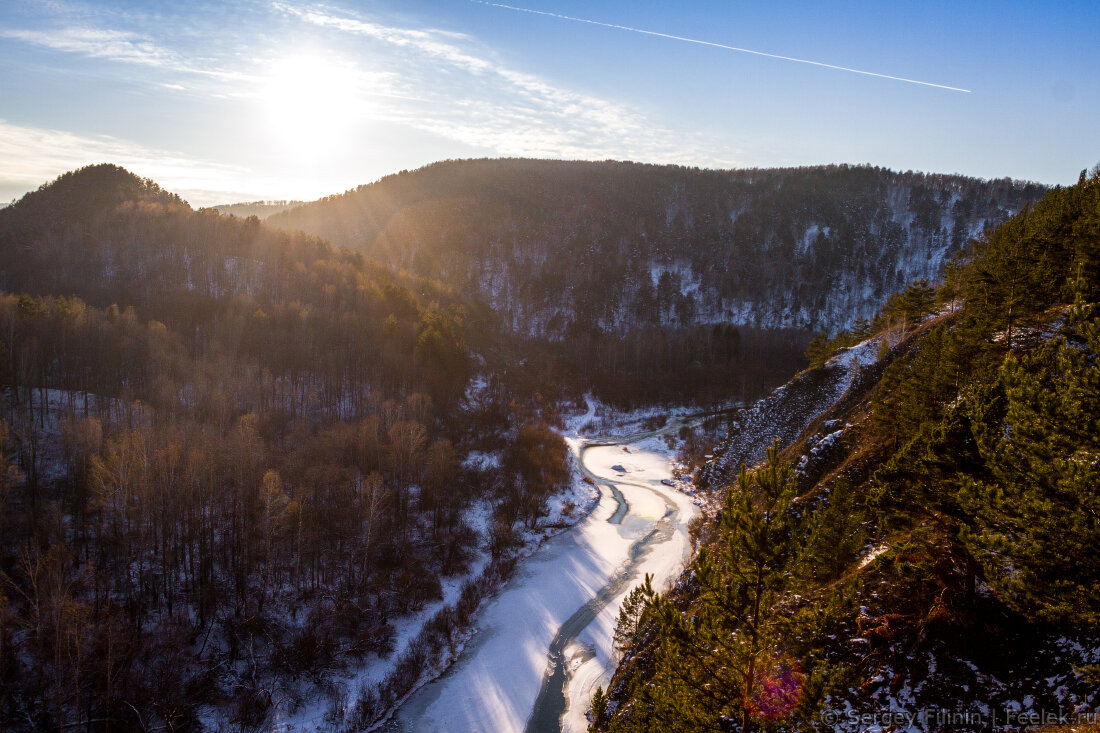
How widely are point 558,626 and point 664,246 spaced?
163309 mm

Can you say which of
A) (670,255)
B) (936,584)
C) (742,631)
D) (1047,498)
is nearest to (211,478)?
(742,631)

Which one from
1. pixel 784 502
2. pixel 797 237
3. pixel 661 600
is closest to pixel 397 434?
pixel 661 600

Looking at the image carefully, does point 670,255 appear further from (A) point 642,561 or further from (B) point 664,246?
(A) point 642,561

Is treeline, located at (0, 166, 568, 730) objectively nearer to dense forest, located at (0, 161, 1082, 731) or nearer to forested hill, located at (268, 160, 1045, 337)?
dense forest, located at (0, 161, 1082, 731)

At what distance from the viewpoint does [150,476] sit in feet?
107

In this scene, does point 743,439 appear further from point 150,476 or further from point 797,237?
point 797,237

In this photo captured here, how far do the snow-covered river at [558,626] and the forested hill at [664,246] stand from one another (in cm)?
9837

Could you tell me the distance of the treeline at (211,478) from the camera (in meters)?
25.4

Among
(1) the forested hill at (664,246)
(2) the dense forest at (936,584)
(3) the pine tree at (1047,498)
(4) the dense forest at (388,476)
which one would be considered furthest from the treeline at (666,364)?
(3) the pine tree at (1047,498)

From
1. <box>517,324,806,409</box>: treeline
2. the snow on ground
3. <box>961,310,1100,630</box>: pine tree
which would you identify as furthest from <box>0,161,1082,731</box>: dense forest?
the snow on ground

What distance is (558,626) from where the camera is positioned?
1302 inches

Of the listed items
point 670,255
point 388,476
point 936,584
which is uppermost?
point 670,255

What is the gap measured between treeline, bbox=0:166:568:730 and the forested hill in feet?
265

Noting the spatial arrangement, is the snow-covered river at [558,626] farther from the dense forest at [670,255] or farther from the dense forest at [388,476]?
the dense forest at [670,255]
